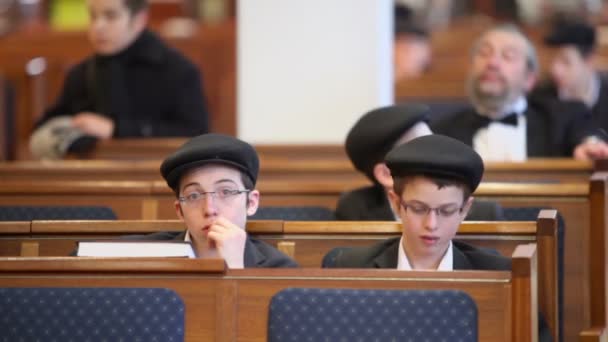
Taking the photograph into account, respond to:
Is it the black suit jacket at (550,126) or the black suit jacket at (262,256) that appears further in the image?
the black suit jacket at (550,126)

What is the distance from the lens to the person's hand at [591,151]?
6758mm

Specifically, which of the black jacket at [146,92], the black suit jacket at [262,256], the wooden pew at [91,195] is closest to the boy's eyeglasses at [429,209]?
the black suit jacket at [262,256]

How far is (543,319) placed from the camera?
4566 millimetres

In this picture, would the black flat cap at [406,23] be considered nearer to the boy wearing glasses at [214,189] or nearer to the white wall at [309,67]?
the white wall at [309,67]

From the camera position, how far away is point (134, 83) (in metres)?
8.23

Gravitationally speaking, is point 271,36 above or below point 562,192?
above

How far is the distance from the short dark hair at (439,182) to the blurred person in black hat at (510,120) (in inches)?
105

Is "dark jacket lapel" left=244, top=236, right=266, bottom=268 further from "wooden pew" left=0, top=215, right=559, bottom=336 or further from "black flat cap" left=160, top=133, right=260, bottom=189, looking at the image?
"wooden pew" left=0, top=215, right=559, bottom=336

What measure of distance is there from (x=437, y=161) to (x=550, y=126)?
3.04m

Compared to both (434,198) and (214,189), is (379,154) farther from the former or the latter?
(434,198)

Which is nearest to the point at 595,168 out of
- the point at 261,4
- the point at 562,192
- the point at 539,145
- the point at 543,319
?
the point at 562,192

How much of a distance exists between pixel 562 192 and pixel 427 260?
1.50 meters

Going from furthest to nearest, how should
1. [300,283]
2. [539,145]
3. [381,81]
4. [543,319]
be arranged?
1. [381,81]
2. [539,145]
3. [543,319]
4. [300,283]

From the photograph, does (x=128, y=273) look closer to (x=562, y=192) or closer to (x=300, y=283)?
(x=300, y=283)
